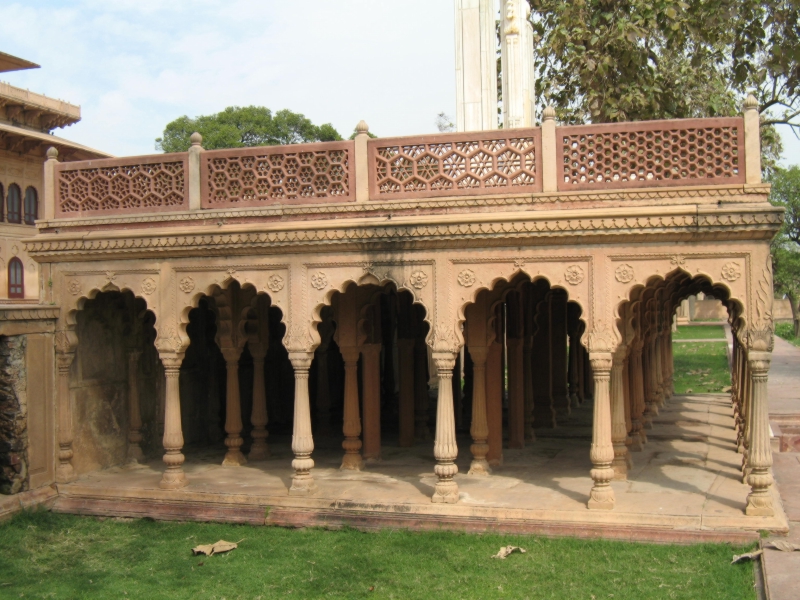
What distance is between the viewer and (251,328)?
11.8m

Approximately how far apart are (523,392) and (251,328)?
394cm

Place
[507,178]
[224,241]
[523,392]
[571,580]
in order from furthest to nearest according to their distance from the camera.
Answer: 1. [523,392]
2. [224,241]
3. [507,178]
4. [571,580]

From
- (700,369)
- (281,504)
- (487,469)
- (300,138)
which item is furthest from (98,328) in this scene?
(300,138)

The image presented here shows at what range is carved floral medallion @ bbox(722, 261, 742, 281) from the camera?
8.30 m

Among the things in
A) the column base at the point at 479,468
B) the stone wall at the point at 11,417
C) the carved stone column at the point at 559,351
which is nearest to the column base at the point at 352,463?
the column base at the point at 479,468

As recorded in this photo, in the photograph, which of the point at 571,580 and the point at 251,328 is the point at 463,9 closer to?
the point at 251,328

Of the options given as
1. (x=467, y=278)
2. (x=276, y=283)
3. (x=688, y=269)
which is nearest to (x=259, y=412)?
(x=276, y=283)

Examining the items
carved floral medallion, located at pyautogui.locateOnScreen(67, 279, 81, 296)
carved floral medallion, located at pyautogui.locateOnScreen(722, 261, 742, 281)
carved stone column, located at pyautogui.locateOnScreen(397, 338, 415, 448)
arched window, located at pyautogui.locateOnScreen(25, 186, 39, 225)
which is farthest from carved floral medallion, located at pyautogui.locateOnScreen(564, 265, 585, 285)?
arched window, located at pyautogui.locateOnScreen(25, 186, 39, 225)

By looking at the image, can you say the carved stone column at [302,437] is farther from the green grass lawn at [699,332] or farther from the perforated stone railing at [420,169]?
the green grass lawn at [699,332]

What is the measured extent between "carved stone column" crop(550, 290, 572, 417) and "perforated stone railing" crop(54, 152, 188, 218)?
22.9ft

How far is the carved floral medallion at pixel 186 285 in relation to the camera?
33.1 feet

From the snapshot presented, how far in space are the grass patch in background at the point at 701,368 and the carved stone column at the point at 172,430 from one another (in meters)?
14.0

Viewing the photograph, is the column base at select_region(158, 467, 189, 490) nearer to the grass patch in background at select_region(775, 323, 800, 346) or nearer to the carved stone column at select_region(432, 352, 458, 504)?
the carved stone column at select_region(432, 352, 458, 504)

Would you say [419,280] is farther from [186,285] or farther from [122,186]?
[122,186]
